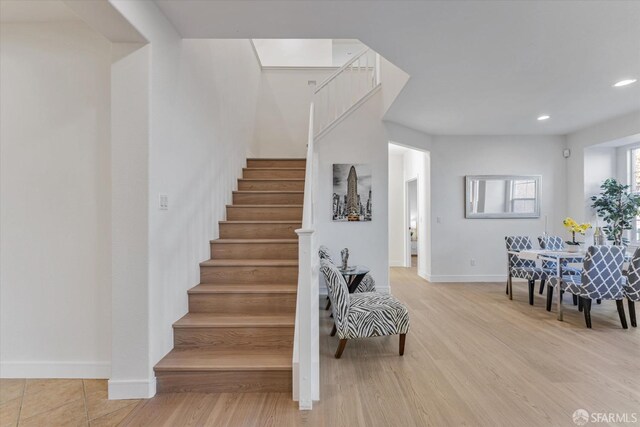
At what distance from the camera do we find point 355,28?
2.40 meters

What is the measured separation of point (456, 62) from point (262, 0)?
190 cm

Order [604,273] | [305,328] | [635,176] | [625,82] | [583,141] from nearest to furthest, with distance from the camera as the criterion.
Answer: [305,328] → [604,273] → [625,82] → [635,176] → [583,141]

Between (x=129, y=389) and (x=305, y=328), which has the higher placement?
(x=305, y=328)

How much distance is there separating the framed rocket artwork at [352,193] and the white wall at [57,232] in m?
3.20

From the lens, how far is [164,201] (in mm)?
2275

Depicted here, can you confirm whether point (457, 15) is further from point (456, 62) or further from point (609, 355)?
point (609, 355)

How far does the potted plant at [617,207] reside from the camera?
15.6ft

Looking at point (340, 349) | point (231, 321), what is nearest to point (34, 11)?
point (231, 321)

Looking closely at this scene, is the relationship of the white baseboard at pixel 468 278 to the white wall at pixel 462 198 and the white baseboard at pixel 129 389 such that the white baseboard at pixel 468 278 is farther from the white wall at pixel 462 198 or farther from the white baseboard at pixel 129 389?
the white baseboard at pixel 129 389

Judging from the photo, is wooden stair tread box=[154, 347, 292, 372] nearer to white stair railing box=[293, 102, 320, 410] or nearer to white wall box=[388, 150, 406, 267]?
white stair railing box=[293, 102, 320, 410]

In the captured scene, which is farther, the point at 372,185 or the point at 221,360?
the point at 372,185

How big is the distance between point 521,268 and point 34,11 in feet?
19.2

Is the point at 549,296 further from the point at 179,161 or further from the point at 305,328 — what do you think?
the point at 179,161

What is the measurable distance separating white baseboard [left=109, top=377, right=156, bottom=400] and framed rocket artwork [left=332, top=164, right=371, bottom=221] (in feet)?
10.9
